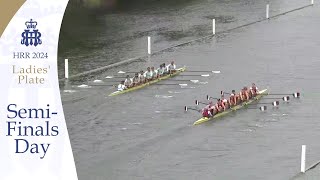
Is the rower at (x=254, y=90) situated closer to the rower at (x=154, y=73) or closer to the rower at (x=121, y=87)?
the rower at (x=154, y=73)

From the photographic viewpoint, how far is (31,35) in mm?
7941

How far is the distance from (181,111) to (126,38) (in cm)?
1419

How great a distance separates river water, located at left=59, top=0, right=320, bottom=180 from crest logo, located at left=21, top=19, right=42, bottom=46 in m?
8.66

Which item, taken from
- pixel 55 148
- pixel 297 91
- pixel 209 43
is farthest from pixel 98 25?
pixel 55 148

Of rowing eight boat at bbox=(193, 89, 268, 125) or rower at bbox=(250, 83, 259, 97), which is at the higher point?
rower at bbox=(250, 83, 259, 97)

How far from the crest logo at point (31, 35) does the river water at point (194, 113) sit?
866 centimetres

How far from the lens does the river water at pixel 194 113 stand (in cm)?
1736

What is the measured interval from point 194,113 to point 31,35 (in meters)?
14.2

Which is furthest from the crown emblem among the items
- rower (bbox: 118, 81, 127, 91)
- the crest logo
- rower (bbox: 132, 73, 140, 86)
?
rower (bbox: 132, 73, 140, 86)

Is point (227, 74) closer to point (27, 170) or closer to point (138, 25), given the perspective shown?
point (138, 25)

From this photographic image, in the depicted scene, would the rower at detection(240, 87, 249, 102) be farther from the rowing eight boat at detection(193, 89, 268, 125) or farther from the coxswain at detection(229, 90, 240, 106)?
the coxswain at detection(229, 90, 240, 106)

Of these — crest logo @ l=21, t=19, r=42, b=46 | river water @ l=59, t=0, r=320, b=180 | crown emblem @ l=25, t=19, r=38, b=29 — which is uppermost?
crown emblem @ l=25, t=19, r=38, b=29

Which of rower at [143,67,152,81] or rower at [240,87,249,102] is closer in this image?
rower at [240,87,249,102]

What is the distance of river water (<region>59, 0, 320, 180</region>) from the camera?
17359mm
